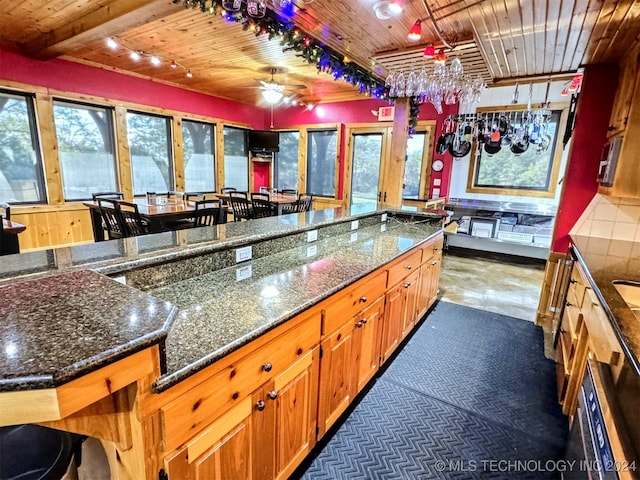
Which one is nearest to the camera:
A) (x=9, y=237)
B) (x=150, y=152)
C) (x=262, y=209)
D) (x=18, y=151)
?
(x=9, y=237)

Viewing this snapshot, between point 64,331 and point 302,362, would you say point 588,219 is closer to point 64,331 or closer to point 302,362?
point 302,362

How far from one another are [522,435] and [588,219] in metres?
2.09

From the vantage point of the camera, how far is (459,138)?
218 inches

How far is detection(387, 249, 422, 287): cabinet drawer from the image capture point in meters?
2.21

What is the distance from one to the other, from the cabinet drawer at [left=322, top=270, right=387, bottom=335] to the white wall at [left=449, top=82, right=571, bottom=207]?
4025 mm

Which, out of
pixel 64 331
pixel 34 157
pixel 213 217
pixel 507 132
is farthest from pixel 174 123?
pixel 64 331

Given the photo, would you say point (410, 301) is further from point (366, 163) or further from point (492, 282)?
point (366, 163)

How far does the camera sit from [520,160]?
5.38 m

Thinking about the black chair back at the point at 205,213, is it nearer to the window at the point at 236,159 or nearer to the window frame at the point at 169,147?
the window frame at the point at 169,147

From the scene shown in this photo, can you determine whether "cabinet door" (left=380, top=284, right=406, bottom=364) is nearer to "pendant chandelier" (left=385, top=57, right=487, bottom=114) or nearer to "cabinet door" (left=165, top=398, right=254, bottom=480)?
"cabinet door" (left=165, top=398, right=254, bottom=480)

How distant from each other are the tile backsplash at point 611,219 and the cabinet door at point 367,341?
2217 millimetres

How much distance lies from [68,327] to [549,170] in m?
6.30

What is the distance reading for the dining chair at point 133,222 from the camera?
3.25 meters

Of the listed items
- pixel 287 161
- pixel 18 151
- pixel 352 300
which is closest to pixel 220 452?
pixel 352 300
